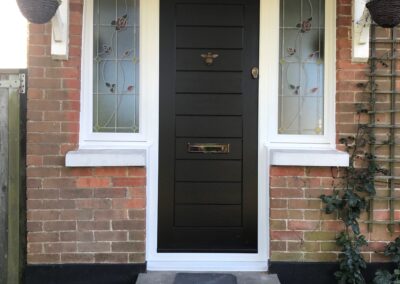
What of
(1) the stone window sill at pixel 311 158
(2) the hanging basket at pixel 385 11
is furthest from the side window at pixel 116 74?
(2) the hanging basket at pixel 385 11

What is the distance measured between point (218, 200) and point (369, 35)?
178cm

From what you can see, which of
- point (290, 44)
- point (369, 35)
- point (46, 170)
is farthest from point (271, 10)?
point (46, 170)

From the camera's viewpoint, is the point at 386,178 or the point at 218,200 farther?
the point at 218,200

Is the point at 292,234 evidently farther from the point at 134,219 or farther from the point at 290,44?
the point at 290,44

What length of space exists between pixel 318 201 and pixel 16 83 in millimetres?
2560

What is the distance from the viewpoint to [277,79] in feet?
12.0

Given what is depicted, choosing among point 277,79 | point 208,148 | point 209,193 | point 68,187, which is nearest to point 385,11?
point 277,79

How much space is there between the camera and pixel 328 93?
3.62 metres

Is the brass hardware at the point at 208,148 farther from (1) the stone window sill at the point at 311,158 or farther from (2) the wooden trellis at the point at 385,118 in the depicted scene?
(2) the wooden trellis at the point at 385,118

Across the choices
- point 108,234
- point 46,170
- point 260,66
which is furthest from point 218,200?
point 46,170

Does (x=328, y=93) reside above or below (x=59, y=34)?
below

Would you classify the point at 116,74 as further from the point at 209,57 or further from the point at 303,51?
the point at 303,51

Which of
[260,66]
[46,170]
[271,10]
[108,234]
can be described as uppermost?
[271,10]

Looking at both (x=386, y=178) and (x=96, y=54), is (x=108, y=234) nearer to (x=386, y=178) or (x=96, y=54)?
(x=96, y=54)
